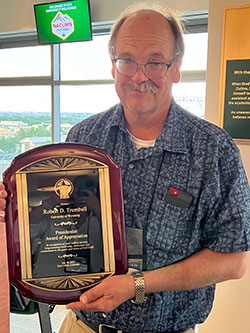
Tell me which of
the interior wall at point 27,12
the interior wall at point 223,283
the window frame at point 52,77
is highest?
the interior wall at point 27,12

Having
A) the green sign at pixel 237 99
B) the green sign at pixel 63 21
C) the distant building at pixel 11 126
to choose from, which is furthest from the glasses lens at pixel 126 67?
the distant building at pixel 11 126

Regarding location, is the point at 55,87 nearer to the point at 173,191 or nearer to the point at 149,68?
the point at 149,68

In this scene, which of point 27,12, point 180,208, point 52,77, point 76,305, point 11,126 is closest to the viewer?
point 76,305

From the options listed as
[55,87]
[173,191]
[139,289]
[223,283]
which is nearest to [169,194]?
[173,191]

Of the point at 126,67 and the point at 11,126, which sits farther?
the point at 11,126

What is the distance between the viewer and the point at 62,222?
2.99 feet

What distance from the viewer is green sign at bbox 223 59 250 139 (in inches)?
79.9

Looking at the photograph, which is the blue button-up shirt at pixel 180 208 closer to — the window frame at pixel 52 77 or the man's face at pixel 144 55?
the man's face at pixel 144 55

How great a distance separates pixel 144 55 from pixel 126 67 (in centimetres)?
7

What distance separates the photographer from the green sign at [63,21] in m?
4.04

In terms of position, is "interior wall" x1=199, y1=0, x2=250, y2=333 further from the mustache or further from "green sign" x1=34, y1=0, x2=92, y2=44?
"green sign" x1=34, y1=0, x2=92, y2=44

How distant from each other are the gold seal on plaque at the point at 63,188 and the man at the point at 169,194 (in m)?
0.23

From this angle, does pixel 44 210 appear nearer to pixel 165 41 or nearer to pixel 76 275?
pixel 76 275

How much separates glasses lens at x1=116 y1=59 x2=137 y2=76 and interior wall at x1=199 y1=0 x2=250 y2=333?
122 centimetres
